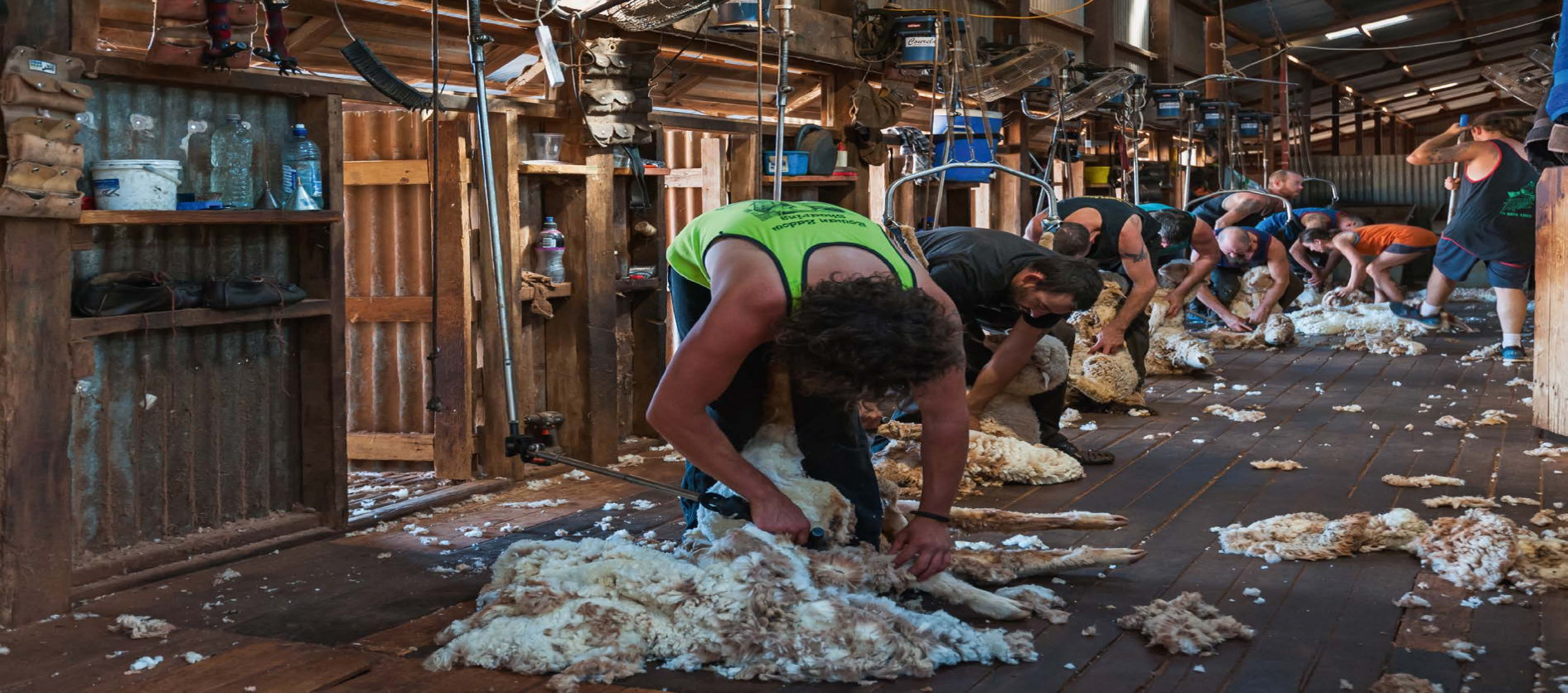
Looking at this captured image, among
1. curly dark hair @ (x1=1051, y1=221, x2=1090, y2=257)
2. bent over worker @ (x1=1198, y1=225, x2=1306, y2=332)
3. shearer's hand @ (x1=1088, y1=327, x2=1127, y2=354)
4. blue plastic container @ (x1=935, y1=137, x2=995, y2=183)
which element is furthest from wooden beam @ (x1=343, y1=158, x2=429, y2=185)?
bent over worker @ (x1=1198, y1=225, x2=1306, y2=332)

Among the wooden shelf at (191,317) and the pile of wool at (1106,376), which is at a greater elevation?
the wooden shelf at (191,317)

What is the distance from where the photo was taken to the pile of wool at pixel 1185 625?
A: 2.95 m

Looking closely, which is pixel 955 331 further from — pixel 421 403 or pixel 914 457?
pixel 421 403

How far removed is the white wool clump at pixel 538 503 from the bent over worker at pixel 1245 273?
687 centimetres

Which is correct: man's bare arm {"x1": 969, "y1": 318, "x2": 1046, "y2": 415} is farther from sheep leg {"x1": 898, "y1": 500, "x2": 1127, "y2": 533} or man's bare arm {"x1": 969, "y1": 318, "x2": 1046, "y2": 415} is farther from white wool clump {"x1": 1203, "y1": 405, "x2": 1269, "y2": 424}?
white wool clump {"x1": 1203, "y1": 405, "x2": 1269, "y2": 424}

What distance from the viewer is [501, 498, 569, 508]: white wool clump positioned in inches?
185

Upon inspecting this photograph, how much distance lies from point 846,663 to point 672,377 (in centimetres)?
71

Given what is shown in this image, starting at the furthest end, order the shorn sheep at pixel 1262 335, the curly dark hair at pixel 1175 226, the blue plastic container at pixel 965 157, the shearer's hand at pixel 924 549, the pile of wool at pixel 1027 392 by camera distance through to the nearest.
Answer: the shorn sheep at pixel 1262 335 < the curly dark hair at pixel 1175 226 < the blue plastic container at pixel 965 157 < the pile of wool at pixel 1027 392 < the shearer's hand at pixel 924 549

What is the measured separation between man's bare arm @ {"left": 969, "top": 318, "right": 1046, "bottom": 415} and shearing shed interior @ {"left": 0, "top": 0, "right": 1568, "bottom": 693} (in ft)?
0.07

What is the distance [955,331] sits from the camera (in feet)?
9.86

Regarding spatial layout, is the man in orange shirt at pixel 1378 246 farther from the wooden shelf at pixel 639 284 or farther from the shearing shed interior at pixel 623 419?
the wooden shelf at pixel 639 284

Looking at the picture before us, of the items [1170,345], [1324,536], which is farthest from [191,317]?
[1170,345]

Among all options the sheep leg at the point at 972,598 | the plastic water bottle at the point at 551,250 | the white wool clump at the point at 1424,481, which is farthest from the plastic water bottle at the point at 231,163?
the white wool clump at the point at 1424,481

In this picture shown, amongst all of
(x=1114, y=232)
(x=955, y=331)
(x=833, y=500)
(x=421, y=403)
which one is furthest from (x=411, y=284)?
(x=1114, y=232)
